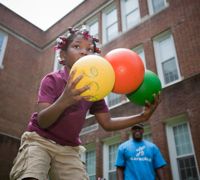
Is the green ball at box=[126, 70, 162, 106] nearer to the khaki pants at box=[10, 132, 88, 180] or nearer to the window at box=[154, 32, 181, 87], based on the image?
the khaki pants at box=[10, 132, 88, 180]

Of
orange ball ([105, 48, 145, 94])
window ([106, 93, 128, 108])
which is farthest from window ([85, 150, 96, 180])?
orange ball ([105, 48, 145, 94])

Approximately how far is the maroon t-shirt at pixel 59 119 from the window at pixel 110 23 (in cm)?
983

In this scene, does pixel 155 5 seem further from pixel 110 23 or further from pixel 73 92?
pixel 73 92

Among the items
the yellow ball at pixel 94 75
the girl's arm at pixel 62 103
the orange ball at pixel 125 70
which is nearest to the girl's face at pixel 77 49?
the orange ball at pixel 125 70

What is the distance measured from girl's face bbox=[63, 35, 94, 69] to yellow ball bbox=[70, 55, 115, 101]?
1.56ft

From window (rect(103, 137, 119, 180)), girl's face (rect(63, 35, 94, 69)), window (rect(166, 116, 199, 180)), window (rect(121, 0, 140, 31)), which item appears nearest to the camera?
girl's face (rect(63, 35, 94, 69))

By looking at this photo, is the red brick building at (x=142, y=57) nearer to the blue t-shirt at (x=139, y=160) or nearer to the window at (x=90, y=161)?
the window at (x=90, y=161)

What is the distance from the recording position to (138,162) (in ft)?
15.0

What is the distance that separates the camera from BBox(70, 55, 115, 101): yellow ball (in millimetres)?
1761

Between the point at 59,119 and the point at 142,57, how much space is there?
8.23 metres

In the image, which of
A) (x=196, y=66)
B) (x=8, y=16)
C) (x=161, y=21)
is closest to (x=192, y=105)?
(x=196, y=66)

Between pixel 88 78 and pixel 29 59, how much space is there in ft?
47.7

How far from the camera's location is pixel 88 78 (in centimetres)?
176

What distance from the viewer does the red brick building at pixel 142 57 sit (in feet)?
23.8
